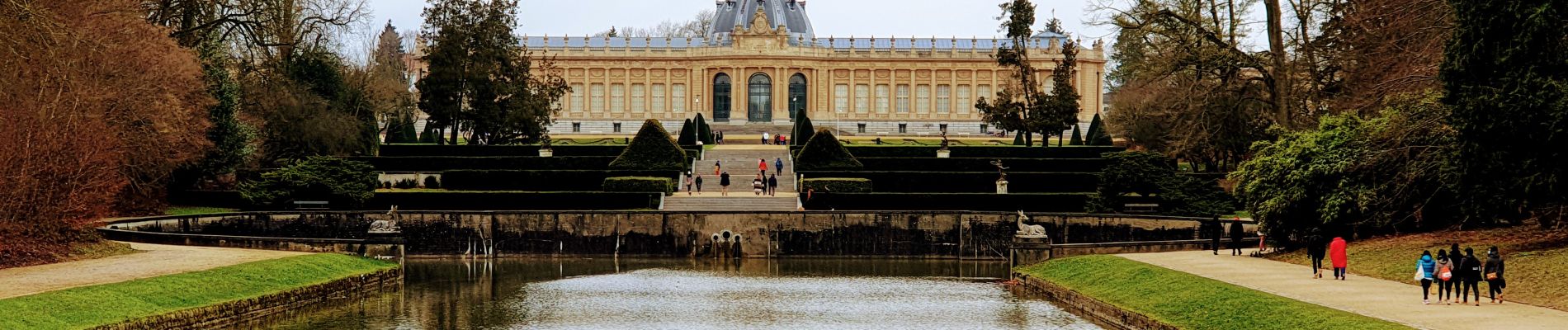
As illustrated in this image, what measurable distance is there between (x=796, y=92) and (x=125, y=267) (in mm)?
76032

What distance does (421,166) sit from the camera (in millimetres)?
54406

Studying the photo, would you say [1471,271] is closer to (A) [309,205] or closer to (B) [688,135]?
(A) [309,205]

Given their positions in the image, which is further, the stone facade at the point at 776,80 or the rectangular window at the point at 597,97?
the rectangular window at the point at 597,97

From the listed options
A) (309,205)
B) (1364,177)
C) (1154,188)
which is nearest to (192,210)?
(309,205)

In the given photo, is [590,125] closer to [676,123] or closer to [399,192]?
[676,123]

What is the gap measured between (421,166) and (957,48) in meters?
54.5

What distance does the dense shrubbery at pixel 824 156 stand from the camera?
178 ft

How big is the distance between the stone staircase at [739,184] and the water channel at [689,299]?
860cm

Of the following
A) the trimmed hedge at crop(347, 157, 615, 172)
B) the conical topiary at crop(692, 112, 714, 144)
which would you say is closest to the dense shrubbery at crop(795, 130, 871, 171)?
the trimmed hedge at crop(347, 157, 615, 172)

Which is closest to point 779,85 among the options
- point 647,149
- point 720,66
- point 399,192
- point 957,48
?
point 720,66

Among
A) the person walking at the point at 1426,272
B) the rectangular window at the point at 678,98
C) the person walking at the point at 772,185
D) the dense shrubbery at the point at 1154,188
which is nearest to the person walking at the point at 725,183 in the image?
the person walking at the point at 772,185

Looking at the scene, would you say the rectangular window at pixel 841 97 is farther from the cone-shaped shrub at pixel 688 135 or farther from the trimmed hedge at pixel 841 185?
the trimmed hedge at pixel 841 185

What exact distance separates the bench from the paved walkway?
71.7ft

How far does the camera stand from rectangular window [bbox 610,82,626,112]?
10400 cm
